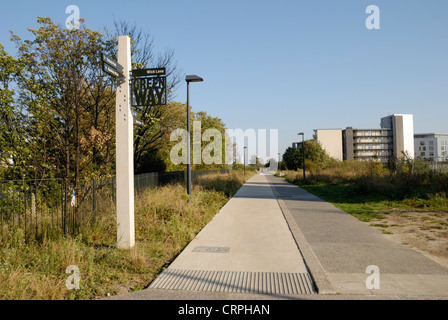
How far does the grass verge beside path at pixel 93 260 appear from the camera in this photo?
13.5 feet

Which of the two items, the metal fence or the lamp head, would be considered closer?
the metal fence

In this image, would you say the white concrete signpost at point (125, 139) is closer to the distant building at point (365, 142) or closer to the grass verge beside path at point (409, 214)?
the grass verge beside path at point (409, 214)

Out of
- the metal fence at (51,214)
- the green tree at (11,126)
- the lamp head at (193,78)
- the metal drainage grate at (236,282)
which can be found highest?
the lamp head at (193,78)

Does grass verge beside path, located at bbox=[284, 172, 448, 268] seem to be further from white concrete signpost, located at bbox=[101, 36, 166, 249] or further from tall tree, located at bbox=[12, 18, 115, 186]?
tall tree, located at bbox=[12, 18, 115, 186]

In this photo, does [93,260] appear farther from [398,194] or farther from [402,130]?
[402,130]

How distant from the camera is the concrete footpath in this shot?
4152 millimetres

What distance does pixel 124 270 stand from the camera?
5.03m

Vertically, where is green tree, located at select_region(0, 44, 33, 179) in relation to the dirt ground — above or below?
above

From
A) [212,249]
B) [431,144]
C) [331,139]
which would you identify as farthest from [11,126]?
[431,144]

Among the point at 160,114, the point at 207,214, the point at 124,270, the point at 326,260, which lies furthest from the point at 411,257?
the point at 160,114

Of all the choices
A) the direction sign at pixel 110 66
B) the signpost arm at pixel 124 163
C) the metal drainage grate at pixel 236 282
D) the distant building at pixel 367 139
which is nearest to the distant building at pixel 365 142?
the distant building at pixel 367 139

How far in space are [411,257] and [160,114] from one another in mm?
14258

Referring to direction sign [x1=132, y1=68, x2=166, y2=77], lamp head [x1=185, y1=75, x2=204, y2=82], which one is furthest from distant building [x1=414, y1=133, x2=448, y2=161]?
direction sign [x1=132, y1=68, x2=166, y2=77]
